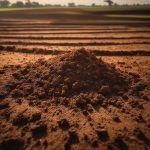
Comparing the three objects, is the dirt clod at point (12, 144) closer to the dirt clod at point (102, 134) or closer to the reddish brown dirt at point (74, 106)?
the reddish brown dirt at point (74, 106)

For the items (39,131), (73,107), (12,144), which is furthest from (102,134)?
(12,144)

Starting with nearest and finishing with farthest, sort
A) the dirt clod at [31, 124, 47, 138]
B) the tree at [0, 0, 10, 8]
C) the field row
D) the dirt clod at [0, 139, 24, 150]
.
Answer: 1. the dirt clod at [0, 139, 24, 150]
2. the dirt clod at [31, 124, 47, 138]
3. the field row
4. the tree at [0, 0, 10, 8]

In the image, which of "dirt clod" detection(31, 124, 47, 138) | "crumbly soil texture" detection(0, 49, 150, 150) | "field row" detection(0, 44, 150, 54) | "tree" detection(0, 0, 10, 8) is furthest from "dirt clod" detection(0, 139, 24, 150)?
"tree" detection(0, 0, 10, 8)

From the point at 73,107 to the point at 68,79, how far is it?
1.00 meters

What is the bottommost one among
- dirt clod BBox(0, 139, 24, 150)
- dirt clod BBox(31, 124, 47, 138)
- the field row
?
dirt clod BBox(0, 139, 24, 150)

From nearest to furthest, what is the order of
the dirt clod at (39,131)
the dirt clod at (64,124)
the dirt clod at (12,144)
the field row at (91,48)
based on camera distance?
the dirt clod at (12,144) < the dirt clod at (39,131) < the dirt clod at (64,124) < the field row at (91,48)

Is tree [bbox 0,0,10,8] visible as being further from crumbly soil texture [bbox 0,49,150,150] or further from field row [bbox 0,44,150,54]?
crumbly soil texture [bbox 0,49,150,150]

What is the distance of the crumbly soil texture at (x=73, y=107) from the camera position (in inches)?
170

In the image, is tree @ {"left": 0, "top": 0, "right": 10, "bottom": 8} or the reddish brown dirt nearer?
the reddish brown dirt

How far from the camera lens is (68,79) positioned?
6082mm

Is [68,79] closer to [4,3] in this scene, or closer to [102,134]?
[102,134]

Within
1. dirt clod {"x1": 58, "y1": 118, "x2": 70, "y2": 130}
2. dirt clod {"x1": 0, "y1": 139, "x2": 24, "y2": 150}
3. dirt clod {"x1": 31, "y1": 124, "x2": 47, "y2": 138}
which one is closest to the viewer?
dirt clod {"x1": 0, "y1": 139, "x2": 24, "y2": 150}

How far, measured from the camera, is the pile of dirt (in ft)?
19.6

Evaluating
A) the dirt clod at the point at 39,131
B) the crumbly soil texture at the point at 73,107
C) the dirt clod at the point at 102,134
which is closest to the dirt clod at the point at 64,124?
the crumbly soil texture at the point at 73,107
